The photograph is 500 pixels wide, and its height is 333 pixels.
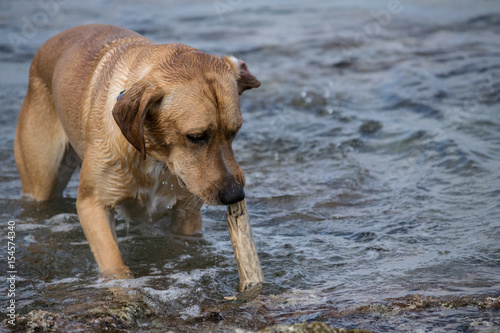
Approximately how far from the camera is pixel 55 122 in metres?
5.88

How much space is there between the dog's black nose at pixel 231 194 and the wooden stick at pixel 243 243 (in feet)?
0.69

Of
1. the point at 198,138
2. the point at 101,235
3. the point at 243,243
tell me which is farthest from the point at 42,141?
the point at 243,243

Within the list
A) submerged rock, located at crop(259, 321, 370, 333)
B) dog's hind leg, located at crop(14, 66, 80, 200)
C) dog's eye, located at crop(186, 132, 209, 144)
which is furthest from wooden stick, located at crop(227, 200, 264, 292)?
dog's hind leg, located at crop(14, 66, 80, 200)

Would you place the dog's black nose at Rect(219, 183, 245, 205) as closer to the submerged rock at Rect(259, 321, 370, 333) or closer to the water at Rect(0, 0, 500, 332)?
the water at Rect(0, 0, 500, 332)

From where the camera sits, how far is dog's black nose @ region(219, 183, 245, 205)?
3.96 m

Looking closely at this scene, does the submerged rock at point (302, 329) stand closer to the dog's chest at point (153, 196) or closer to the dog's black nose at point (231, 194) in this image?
the dog's black nose at point (231, 194)

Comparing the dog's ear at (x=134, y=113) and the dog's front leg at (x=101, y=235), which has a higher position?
the dog's ear at (x=134, y=113)

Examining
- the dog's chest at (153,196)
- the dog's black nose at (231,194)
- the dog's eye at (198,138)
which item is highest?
the dog's eye at (198,138)

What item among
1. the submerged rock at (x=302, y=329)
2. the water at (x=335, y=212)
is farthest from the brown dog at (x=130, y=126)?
the submerged rock at (x=302, y=329)

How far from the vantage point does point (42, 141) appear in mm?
5922

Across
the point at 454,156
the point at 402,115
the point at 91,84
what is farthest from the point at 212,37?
the point at 91,84

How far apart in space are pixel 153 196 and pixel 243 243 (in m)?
0.91

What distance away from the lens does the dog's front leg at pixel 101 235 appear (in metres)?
4.62

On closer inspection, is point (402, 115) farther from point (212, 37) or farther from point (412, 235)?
point (212, 37)
